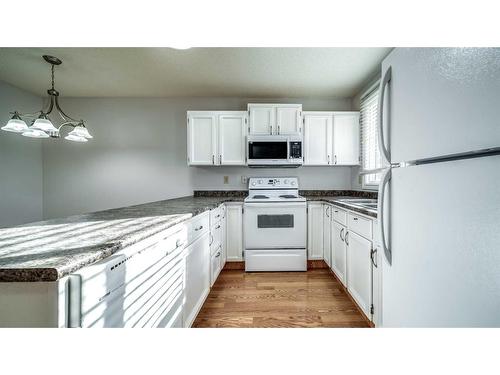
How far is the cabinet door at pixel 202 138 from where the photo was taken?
3.22 meters

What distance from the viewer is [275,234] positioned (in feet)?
9.38

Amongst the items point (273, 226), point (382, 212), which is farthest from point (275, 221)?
point (382, 212)

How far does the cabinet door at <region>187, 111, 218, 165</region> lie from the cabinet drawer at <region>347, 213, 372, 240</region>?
1.96 metres

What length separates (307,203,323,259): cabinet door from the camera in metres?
3.00

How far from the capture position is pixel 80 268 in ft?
2.02

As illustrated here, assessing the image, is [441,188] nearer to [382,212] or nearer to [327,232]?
[382,212]

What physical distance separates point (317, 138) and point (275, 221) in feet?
Answer: 4.51

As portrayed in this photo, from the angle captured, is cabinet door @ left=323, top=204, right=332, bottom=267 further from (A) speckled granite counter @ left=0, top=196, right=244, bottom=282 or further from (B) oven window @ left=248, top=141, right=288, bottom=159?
(A) speckled granite counter @ left=0, top=196, right=244, bottom=282

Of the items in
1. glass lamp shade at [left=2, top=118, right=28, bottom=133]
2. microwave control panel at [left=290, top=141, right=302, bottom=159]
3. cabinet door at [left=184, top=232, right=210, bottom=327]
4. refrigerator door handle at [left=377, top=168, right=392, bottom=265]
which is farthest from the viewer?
microwave control panel at [left=290, top=141, right=302, bottom=159]

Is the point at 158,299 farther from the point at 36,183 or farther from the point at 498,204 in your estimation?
the point at 36,183

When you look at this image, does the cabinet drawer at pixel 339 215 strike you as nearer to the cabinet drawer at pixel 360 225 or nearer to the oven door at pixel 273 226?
the cabinet drawer at pixel 360 225

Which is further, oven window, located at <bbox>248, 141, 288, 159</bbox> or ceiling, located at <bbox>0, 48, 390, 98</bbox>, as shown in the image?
oven window, located at <bbox>248, 141, 288, 159</bbox>

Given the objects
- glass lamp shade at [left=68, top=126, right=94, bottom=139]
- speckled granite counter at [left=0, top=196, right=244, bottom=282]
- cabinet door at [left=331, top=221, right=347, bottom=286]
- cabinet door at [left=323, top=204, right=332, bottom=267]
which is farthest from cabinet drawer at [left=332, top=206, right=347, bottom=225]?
glass lamp shade at [left=68, top=126, right=94, bottom=139]
